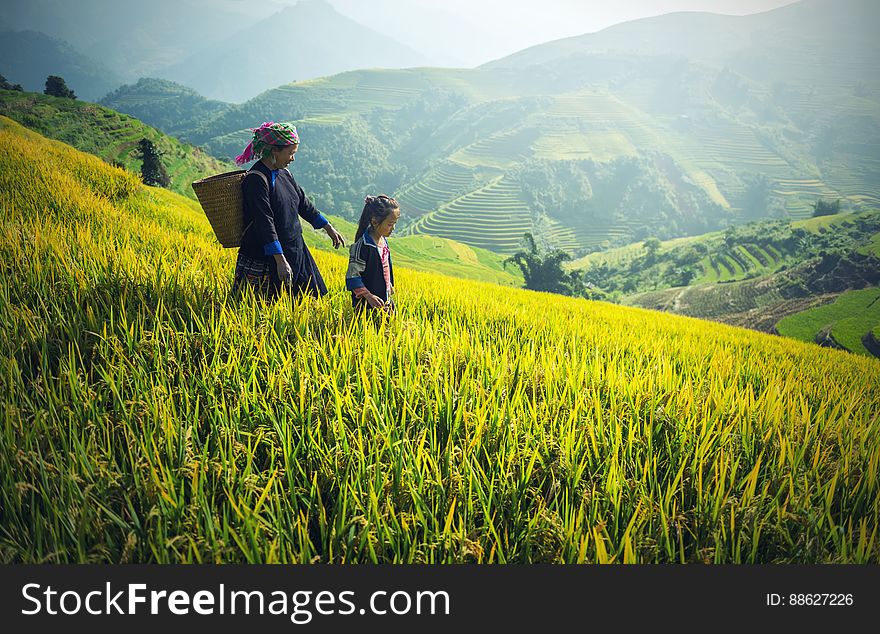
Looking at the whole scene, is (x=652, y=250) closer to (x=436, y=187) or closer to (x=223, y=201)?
(x=436, y=187)

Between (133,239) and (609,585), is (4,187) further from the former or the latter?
(609,585)

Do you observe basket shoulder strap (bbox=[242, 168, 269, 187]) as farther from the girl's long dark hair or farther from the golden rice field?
the golden rice field

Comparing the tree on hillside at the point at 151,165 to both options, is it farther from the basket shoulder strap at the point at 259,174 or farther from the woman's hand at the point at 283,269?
the woman's hand at the point at 283,269

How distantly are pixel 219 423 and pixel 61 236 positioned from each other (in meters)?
3.25

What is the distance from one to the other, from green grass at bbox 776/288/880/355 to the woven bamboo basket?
167 feet

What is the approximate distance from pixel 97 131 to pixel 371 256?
69.2m

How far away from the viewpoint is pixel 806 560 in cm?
122

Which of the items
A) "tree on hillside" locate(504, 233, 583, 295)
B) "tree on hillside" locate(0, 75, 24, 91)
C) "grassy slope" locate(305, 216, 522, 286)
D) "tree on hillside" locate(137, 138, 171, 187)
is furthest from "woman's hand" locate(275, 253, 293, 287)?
"tree on hillside" locate(0, 75, 24, 91)

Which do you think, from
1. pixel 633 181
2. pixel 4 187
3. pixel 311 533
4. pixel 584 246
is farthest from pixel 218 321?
pixel 633 181

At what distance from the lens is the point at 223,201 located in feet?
8.94

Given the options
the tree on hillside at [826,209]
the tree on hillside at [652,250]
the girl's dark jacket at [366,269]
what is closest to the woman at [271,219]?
the girl's dark jacket at [366,269]

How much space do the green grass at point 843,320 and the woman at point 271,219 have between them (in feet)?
165

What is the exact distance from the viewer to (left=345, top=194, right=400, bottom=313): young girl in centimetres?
299

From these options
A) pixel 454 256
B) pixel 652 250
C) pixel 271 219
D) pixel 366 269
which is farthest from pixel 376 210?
pixel 652 250
